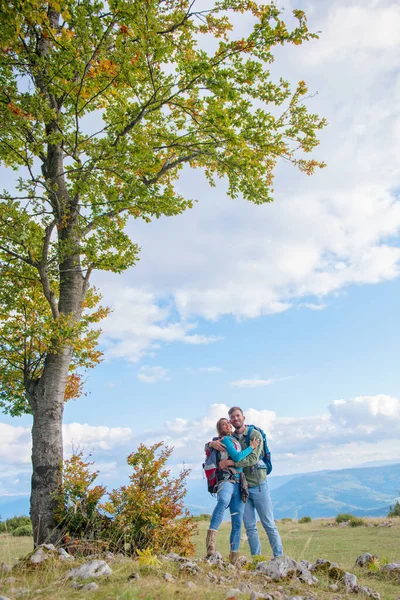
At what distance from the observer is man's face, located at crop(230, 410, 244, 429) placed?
7812mm

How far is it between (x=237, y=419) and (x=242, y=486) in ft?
3.73

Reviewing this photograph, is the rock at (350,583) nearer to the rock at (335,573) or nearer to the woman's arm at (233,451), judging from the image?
the rock at (335,573)

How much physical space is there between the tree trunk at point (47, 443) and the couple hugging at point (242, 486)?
12.0 ft

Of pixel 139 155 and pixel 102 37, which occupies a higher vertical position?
pixel 102 37

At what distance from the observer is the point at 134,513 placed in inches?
310

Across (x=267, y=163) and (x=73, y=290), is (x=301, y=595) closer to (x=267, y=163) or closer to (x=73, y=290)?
(x=73, y=290)

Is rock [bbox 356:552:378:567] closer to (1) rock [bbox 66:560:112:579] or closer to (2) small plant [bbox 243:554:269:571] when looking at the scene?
(2) small plant [bbox 243:554:269:571]

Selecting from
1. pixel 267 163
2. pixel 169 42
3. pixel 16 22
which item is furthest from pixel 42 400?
pixel 267 163

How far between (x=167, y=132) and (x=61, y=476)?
8.40 metres

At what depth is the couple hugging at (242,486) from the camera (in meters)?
7.22

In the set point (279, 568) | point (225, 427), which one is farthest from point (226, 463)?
point (279, 568)

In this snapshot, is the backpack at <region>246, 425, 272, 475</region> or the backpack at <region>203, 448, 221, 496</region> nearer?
the backpack at <region>203, 448, 221, 496</region>

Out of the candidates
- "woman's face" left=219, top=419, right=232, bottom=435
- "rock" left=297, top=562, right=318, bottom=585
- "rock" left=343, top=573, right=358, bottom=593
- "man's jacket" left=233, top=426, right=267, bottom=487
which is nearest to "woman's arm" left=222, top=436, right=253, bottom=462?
"man's jacket" left=233, top=426, right=267, bottom=487

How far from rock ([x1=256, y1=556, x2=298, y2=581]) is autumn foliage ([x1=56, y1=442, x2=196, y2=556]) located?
225 centimetres
